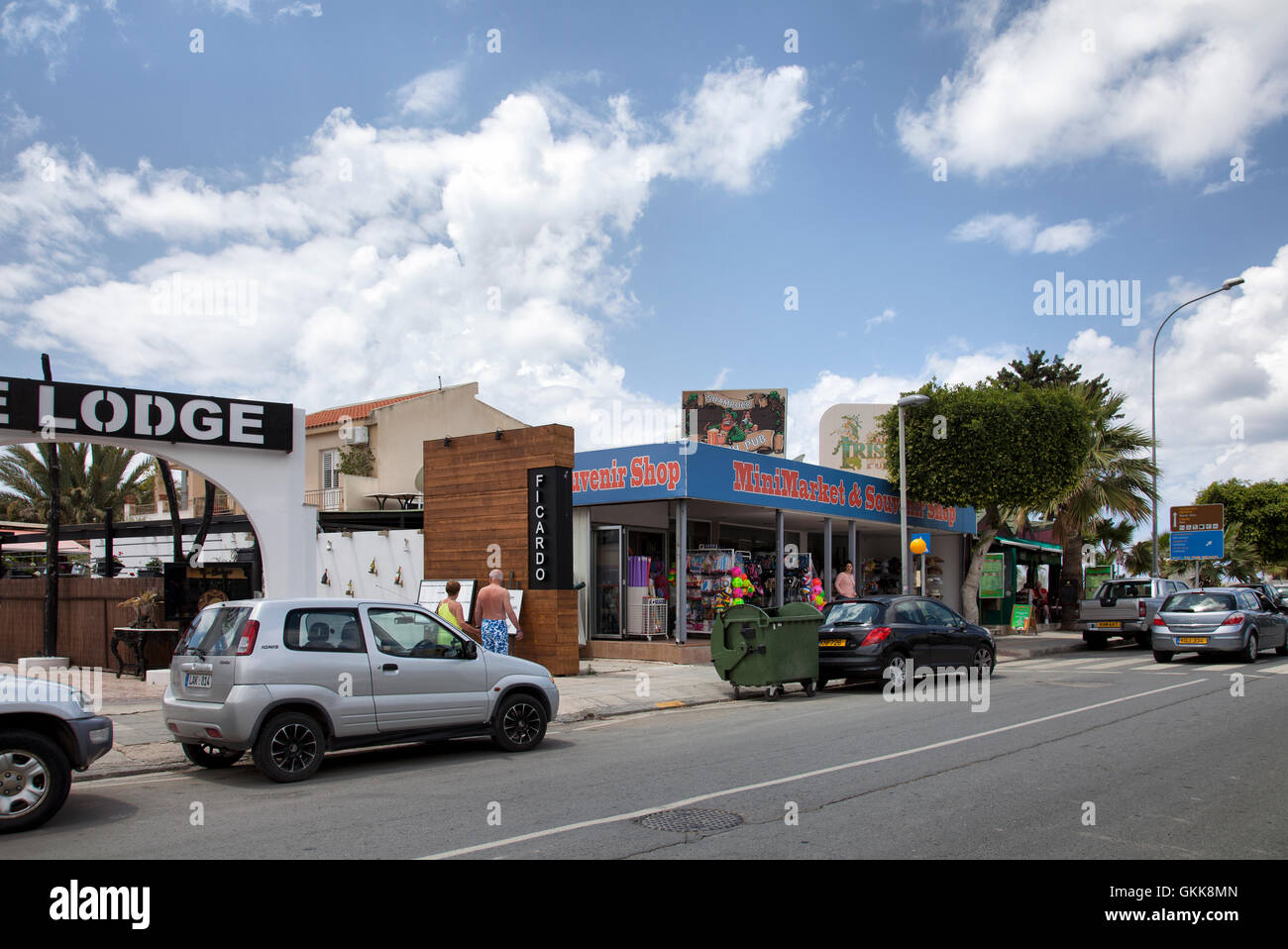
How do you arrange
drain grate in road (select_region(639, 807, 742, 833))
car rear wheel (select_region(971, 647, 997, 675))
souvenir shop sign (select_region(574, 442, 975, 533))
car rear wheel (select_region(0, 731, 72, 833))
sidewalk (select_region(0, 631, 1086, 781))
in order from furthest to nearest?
souvenir shop sign (select_region(574, 442, 975, 533)) → car rear wheel (select_region(971, 647, 997, 675)) → sidewalk (select_region(0, 631, 1086, 781)) → car rear wheel (select_region(0, 731, 72, 833)) → drain grate in road (select_region(639, 807, 742, 833))

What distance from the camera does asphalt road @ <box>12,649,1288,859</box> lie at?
607cm

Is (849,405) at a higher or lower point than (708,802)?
higher

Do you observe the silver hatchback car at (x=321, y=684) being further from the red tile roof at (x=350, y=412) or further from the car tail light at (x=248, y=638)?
the red tile roof at (x=350, y=412)

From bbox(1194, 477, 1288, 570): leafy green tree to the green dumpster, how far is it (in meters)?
45.7

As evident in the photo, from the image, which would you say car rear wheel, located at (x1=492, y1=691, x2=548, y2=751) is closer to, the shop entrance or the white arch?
the white arch

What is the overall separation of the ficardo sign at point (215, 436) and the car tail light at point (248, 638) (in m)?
5.82

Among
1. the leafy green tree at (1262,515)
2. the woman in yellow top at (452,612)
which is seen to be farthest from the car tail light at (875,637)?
the leafy green tree at (1262,515)

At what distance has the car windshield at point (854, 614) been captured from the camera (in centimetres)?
1544

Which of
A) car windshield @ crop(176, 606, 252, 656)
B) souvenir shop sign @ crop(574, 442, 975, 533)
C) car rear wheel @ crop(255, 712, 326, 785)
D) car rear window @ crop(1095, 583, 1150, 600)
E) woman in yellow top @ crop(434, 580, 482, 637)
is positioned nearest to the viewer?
car rear wheel @ crop(255, 712, 326, 785)

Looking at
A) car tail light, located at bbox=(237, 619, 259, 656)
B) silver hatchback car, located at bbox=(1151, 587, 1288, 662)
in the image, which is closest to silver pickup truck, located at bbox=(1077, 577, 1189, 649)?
silver hatchback car, located at bbox=(1151, 587, 1288, 662)

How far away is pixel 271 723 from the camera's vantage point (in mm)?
8258
